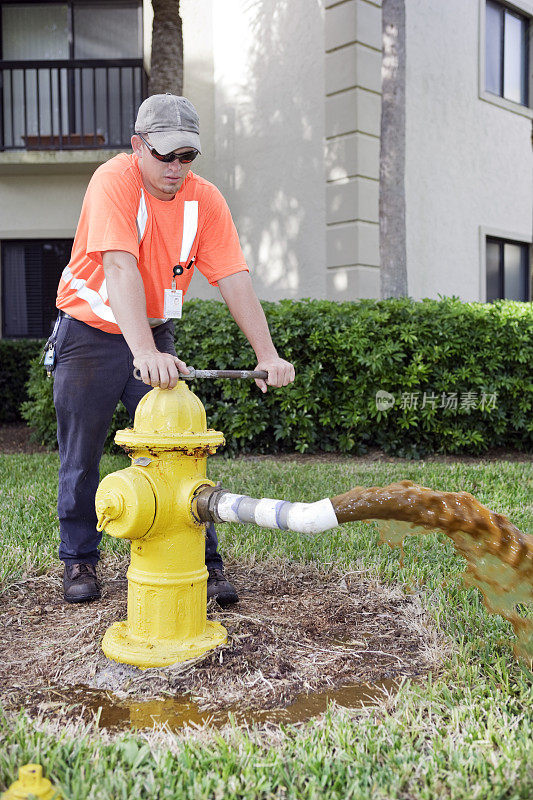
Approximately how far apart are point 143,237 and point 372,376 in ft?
13.7

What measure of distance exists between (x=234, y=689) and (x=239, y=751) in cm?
38

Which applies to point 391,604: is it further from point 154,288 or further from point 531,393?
point 531,393

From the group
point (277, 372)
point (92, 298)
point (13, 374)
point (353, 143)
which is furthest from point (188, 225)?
point (13, 374)

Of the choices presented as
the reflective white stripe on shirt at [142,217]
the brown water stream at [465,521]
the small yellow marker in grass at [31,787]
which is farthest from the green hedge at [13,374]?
the small yellow marker in grass at [31,787]

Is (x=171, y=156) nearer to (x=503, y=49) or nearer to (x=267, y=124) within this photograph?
(x=267, y=124)

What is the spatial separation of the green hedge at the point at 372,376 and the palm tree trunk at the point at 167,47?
2.87 meters

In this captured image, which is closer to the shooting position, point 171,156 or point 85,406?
point 171,156

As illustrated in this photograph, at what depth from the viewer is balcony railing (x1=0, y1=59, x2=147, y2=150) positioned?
401 inches

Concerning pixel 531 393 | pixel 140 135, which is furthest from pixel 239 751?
pixel 531 393

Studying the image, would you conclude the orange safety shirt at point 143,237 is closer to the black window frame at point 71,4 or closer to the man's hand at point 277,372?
the man's hand at point 277,372

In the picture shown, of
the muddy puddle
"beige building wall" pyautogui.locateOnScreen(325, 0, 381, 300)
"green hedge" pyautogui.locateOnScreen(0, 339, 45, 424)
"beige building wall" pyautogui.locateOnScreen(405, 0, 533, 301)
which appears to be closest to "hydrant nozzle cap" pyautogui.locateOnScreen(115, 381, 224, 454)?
the muddy puddle

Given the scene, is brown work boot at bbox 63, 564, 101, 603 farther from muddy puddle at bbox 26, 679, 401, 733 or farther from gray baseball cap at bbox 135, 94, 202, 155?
gray baseball cap at bbox 135, 94, 202, 155

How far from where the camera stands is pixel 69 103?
10.4 m

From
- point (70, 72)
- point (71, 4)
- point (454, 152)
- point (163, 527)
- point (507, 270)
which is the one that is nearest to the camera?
point (163, 527)
